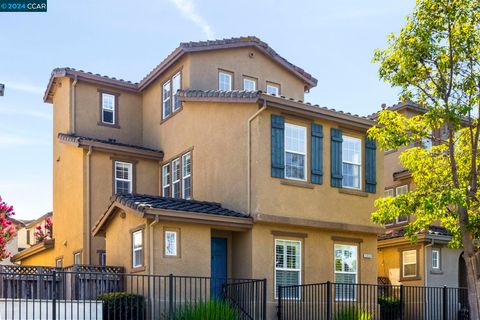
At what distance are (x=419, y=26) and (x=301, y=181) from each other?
19.0 feet

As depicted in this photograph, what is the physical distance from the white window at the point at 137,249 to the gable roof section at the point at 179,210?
2.47ft

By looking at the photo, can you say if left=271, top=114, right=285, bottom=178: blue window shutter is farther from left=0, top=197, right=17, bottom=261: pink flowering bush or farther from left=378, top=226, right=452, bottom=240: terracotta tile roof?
left=0, top=197, right=17, bottom=261: pink flowering bush

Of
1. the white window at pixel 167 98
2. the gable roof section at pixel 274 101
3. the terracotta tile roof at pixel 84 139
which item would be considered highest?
the white window at pixel 167 98

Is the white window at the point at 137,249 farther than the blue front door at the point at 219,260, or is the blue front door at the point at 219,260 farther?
the blue front door at the point at 219,260

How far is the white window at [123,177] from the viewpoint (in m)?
23.1

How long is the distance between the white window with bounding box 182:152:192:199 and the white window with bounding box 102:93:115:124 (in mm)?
4466

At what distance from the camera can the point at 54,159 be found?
2625 centimetres

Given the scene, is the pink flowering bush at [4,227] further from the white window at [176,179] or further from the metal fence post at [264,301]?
the metal fence post at [264,301]

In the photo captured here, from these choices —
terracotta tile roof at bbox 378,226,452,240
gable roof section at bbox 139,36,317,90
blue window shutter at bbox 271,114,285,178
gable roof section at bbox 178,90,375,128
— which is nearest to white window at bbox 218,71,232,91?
gable roof section at bbox 139,36,317,90

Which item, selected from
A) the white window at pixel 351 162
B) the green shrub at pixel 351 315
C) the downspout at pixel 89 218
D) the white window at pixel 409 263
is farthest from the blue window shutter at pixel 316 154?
the downspout at pixel 89 218

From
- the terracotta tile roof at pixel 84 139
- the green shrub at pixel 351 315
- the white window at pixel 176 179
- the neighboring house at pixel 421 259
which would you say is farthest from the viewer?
the neighboring house at pixel 421 259

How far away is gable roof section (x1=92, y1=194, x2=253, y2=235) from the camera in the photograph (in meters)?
16.5

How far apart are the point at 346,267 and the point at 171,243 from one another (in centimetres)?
599

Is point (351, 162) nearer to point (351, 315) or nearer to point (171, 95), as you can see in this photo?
point (351, 315)
